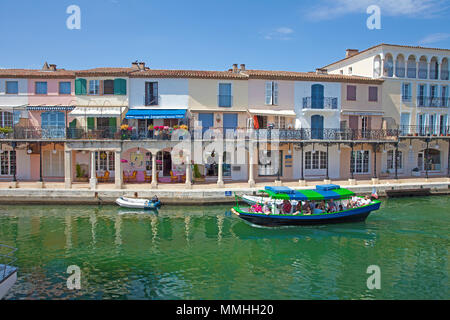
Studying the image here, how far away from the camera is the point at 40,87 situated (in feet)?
97.5

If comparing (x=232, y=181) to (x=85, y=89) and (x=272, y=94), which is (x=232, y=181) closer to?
(x=272, y=94)

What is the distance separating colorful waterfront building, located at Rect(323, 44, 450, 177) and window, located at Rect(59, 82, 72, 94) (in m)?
26.5

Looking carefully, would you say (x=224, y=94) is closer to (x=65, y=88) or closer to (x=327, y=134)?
(x=327, y=134)

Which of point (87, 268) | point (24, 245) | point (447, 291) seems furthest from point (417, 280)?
point (24, 245)

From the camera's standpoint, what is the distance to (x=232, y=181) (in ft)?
97.0

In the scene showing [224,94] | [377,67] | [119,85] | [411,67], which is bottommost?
[224,94]

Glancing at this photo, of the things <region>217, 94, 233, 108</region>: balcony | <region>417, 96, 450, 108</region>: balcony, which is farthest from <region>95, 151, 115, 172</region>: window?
<region>417, 96, 450, 108</region>: balcony

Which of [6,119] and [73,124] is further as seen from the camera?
[6,119]

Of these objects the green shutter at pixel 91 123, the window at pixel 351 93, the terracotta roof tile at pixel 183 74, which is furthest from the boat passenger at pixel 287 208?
the green shutter at pixel 91 123

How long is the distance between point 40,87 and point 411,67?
3307cm

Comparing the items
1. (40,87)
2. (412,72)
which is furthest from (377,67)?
(40,87)

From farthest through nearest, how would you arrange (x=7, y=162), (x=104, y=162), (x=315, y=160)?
1. (x=315, y=160)
2. (x=104, y=162)
3. (x=7, y=162)

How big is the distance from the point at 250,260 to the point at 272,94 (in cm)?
1831
